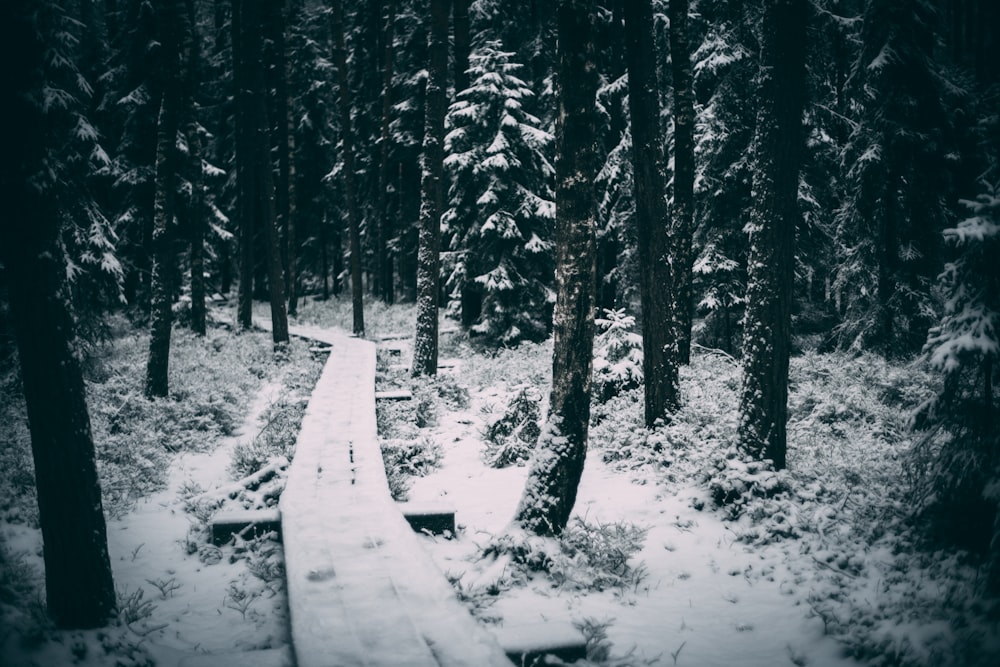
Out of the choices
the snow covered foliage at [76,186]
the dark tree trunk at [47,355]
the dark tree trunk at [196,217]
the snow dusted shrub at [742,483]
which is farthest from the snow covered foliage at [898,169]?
the dark tree trunk at [196,217]

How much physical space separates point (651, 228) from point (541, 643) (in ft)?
22.8

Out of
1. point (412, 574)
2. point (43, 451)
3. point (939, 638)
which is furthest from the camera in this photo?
point (412, 574)

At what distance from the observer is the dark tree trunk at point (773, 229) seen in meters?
6.98

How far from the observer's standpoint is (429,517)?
6910 mm

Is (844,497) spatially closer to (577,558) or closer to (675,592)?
(675,592)

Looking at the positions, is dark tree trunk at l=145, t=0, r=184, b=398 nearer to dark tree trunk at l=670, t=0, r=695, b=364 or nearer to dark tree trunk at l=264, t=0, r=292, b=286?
dark tree trunk at l=670, t=0, r=695, b=364

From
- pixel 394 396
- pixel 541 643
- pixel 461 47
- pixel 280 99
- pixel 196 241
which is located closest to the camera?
pixel 541 643

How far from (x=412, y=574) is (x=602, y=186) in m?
17.2

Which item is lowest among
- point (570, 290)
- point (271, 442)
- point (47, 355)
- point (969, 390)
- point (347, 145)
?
point (271, 442)

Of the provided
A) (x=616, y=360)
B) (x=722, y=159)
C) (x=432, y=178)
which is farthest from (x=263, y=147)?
(x=722, y=159)

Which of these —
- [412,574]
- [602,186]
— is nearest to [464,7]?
[602,186]

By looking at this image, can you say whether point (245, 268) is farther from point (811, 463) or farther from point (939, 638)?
point (939, 638)

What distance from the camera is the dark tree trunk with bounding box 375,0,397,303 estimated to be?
24.1 m

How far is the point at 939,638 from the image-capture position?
425 cm
